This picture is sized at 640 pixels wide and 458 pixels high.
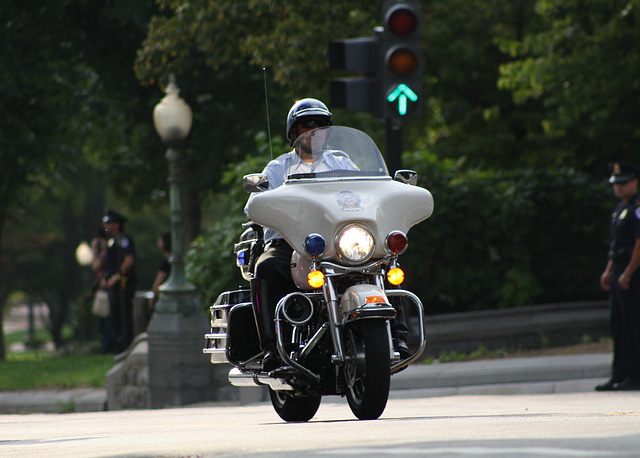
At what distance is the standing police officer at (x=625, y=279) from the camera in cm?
972

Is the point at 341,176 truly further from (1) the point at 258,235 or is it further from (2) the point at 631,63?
(2) the point at 631,63

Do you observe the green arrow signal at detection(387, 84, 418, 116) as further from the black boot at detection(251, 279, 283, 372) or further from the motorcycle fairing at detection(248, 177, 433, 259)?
the black boot at detection(251, 279, 283, 372)

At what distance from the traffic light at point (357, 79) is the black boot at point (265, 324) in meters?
3.11

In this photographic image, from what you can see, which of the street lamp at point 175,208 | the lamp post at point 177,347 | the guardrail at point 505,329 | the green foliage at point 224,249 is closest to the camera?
the lamp post at point 177,347

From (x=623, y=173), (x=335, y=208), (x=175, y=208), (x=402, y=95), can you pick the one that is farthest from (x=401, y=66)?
(x=175, y=208)

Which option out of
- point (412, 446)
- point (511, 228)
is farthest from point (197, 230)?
point (412, 446)

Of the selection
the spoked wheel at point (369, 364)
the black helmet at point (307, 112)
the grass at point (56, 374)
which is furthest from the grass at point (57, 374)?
the spoked wheel at point (369, 364)

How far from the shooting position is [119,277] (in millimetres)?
16609

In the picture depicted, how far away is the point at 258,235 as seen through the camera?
7129 millimetres

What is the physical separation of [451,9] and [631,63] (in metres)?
5.61

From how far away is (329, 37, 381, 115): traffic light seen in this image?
31.1 ft

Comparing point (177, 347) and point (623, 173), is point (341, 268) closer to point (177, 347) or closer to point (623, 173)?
point (623, 173)

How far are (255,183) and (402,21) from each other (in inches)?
138

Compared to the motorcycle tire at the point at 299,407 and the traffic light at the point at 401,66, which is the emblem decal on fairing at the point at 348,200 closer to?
the motorcycle tire at the point at 299,407
